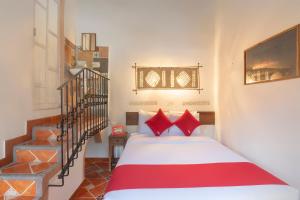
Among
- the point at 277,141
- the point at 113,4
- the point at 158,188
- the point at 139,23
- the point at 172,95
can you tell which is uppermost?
the point at 113,4

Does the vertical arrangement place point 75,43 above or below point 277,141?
above

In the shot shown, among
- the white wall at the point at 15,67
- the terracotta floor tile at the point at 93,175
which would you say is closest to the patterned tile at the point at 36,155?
the white wall at the point at 15,67

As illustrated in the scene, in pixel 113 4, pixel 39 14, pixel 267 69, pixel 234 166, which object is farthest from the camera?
pixel 113 4

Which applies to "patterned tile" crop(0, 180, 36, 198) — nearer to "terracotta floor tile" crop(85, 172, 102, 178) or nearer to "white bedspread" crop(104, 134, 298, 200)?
"white bedspread" crop(104, 134, 298, 200)

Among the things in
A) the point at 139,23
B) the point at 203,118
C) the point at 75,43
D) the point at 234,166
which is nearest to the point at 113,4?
the point at 139,23

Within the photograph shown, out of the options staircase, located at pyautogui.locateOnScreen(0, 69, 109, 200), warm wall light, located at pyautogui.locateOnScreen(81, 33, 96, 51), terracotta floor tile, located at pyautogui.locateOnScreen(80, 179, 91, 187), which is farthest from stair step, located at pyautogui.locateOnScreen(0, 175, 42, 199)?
warm wall light, located at pyautogui.locateOnScreen(81, 33, 96, 51)

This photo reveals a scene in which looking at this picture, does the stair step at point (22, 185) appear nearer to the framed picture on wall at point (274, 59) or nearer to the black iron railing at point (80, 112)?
the black iron railing at point (80, 112)

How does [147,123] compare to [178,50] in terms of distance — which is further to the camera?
[178,50]

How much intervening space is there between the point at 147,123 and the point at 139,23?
2.10 m

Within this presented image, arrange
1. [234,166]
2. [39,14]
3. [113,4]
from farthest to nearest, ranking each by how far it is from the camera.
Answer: [113,4]
[39,14]
[234,166]

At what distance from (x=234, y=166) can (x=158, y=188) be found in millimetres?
1040

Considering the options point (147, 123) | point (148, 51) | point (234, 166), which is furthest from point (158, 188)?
point (148, 51)

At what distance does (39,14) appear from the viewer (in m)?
3.11

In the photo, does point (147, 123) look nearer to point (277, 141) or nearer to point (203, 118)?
point (203, 118)
